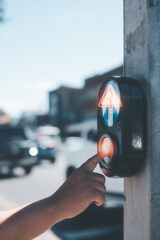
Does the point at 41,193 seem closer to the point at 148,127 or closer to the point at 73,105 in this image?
the point at 148,127

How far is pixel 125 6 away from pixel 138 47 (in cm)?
25

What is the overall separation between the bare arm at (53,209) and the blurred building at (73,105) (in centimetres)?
2881

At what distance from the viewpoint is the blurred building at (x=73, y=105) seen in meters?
33.2

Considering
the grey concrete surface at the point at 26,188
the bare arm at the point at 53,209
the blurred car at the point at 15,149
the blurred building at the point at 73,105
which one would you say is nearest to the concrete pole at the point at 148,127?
the bare arm at the point at 53,209

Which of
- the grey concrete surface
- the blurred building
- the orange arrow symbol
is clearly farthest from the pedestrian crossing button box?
the blurred building

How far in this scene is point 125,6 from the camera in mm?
1401

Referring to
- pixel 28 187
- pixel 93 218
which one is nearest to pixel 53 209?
pixel 93 218

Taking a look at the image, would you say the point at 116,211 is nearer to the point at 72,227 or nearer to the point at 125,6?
the point at 72,227

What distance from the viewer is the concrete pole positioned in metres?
1.16

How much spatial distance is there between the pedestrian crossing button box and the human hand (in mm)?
111

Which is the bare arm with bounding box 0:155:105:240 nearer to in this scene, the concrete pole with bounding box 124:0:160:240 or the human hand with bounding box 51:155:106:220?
the human hand with bounding box 51:155:106:220

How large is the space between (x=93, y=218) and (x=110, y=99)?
15.6 feet

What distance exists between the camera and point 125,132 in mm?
1182

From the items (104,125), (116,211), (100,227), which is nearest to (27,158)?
(116,211)
